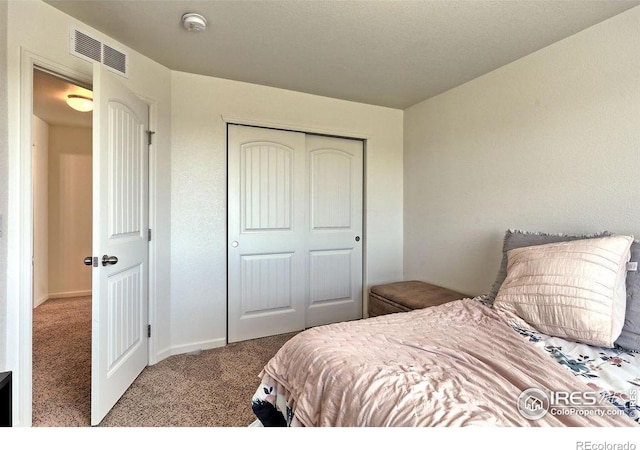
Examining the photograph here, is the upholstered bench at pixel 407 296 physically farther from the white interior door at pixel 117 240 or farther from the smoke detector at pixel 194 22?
the smoke detector at pixel 194 22

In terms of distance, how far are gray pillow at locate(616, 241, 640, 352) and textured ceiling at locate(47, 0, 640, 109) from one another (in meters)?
1.40

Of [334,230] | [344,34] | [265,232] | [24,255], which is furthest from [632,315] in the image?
[24,255]

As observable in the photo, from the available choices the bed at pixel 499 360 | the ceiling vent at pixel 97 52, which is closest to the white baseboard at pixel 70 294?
the ceiling vent at pixel 97 52

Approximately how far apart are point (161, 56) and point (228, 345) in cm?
236

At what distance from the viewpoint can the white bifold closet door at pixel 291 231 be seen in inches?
109

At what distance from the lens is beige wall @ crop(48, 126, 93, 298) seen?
13.8 ft

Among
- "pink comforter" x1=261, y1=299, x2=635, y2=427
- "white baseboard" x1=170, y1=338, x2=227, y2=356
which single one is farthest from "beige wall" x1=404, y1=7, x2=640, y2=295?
"white baseboard" x1=170, y1=338, x2=227, y2=356

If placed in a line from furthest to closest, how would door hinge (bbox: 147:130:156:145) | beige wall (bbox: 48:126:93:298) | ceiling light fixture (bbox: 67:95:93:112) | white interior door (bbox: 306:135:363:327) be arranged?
beige wall (bbox: 48:126:93:298) < white interior door (bbox: 306:135:363:327) < ceiling light fixture (bbox: 67:95:93:112) < door hinge (bbox: 147:130:156:145)

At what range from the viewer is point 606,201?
5.75 ft

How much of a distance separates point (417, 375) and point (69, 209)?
200 inches

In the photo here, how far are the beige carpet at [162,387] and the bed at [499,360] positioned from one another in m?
0.64

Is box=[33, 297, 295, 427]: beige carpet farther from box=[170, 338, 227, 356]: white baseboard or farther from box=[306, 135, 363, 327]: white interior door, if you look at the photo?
box=[306, 135, 363, 327]: white interior door

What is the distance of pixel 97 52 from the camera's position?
1927mm
